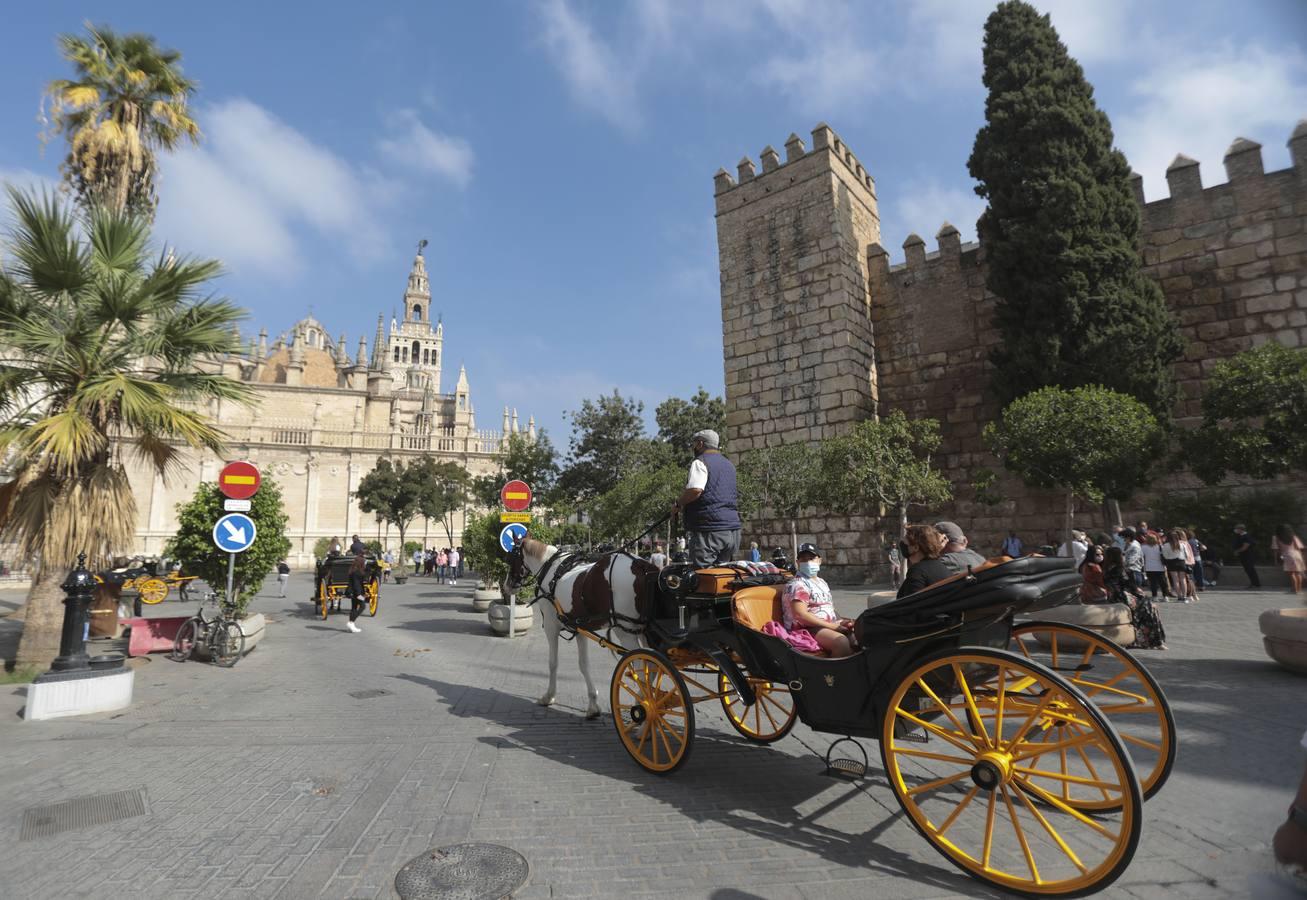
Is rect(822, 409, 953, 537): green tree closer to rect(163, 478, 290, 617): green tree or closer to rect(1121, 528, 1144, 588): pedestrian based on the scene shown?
rect(1121, 528, 1144, 588): pedestrian

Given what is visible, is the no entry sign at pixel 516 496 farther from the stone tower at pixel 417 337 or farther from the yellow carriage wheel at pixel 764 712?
the stone tower at pixel 417 337

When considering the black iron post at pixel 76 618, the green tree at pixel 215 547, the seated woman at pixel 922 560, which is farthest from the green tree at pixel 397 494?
the seated woman at pixel 922 560

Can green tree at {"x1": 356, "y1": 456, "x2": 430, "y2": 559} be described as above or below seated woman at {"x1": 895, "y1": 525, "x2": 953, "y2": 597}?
above

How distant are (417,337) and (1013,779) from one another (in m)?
105

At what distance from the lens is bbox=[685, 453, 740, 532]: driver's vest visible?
494cm

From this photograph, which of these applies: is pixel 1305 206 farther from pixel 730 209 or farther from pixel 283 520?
pixel 283 520

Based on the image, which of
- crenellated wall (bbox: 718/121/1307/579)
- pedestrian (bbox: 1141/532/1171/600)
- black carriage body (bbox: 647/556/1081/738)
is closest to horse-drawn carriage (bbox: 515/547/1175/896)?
black carriage body (bbox: 647/556/1081/738)

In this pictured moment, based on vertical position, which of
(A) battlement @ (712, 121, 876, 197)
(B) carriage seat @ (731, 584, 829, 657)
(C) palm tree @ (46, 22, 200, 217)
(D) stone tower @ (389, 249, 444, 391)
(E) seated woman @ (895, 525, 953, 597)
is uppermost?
(D) stone tower @ (389, 249, 444, 391)

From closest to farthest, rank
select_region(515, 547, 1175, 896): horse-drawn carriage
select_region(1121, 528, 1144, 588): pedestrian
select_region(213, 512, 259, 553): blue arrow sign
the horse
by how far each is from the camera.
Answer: select_region(515, 547, 1175, 896): horse-drawn carriage → the horse → select_region(213, 512, 259, 553): blue arrow sign → select_region(1121, 528, 1144, 588): pedestrian

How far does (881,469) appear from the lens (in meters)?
16.1

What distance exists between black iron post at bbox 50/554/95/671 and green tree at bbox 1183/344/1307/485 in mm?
18427

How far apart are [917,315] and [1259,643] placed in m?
13.5

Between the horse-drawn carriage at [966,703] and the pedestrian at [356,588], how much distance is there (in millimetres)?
9197

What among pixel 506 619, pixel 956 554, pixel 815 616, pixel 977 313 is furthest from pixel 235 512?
pixel 977 313
